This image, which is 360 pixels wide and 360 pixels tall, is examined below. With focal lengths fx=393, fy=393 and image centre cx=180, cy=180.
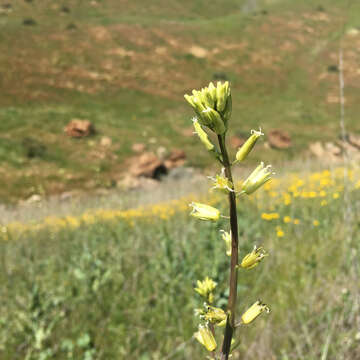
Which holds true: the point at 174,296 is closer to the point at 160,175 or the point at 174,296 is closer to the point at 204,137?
the point at 204,137

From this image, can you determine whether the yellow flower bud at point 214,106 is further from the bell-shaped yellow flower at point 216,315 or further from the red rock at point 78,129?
the red rock at point 78,129

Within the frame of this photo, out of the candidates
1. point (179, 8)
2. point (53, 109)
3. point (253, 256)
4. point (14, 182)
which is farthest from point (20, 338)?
point (179, 8)

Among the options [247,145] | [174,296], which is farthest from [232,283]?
[174,296]

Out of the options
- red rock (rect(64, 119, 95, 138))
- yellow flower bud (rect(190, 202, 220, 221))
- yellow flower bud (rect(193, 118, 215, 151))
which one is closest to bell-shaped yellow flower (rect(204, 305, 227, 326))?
yellow flower bud (rect(190, 202, 220, 221))

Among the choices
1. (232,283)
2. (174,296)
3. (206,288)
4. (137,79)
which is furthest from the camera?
(137,79)

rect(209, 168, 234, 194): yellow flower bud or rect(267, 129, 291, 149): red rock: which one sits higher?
rect(209, 168, 234, 194): yellow flower bud

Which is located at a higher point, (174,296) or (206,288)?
(206,288)

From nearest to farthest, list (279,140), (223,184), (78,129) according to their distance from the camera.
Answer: (223,184)
(78,129)
(279,140)

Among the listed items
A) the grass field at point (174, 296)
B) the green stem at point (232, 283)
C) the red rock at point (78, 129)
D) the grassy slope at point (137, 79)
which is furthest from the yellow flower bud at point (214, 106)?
the red rock at point (78, 129)

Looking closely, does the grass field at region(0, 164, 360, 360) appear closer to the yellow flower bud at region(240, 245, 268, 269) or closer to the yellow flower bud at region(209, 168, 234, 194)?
the yellow flower bud at region(240, 245, 268, 269)
